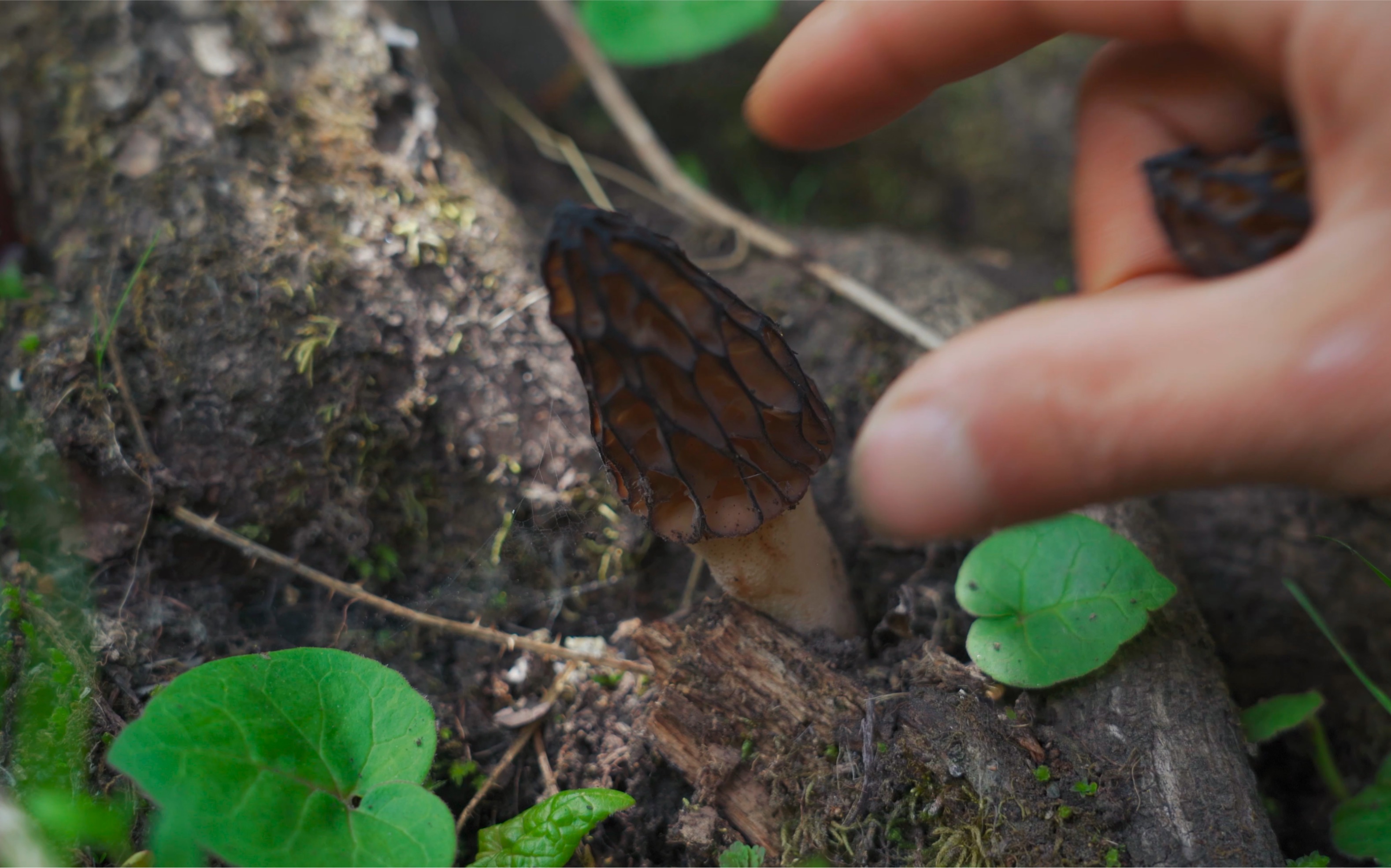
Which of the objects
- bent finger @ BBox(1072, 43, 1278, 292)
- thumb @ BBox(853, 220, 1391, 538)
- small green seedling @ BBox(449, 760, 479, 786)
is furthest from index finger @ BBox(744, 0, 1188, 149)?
small green seedling @ BBox(449, 760, 479, 786)

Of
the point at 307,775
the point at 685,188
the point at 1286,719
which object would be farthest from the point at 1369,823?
the point at 685,188

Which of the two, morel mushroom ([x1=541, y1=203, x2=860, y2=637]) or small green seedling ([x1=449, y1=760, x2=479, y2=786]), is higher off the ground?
morel mushroom ([x1=541, y1=203, x2=860, y2=637])

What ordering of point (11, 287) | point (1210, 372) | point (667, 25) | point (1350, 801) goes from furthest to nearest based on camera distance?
point (667, 25) < point (11, 287) < point (1350, 801) < point (1210, 372)

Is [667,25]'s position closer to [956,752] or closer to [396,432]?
[396,432]

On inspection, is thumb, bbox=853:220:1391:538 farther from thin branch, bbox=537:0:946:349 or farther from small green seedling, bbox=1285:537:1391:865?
thin branch, bbox=537:0:946:349

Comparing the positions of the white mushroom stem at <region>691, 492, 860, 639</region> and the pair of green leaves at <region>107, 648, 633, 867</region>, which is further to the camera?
the white mushroom stem at <region>691, 492, 860, 639</region>

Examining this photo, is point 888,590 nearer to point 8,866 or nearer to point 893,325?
point 893,325
